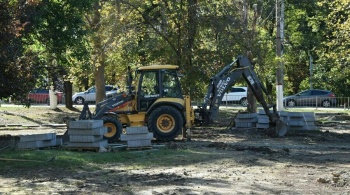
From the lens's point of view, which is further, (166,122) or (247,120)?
(247,120)

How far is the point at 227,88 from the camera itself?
21375 mm

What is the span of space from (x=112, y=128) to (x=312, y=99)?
24.2 metres

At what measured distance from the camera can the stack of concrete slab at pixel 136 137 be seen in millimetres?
16234

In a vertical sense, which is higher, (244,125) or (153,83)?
(153,83)

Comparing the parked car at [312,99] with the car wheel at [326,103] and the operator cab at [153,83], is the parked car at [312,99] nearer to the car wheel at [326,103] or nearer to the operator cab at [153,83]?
the car wheel at [326,103]

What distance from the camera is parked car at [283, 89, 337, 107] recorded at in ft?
127

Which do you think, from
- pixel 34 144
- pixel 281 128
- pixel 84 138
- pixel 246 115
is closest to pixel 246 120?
pixel 246 115

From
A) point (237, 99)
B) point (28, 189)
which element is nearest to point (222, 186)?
point (28, 189)

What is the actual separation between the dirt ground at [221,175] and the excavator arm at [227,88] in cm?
279

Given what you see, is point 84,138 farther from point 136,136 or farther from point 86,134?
point 136,136

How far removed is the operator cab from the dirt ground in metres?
→ 2.22

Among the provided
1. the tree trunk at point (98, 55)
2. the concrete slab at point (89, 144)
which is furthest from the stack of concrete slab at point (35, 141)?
the tree trunk at point (98, 55)

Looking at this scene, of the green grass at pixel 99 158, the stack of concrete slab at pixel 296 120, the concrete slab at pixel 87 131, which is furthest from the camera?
the stack of concrete slab at pixel 296 120

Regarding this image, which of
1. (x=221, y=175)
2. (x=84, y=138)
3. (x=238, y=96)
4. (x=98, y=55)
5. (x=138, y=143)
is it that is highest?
(x=98, y=55)
